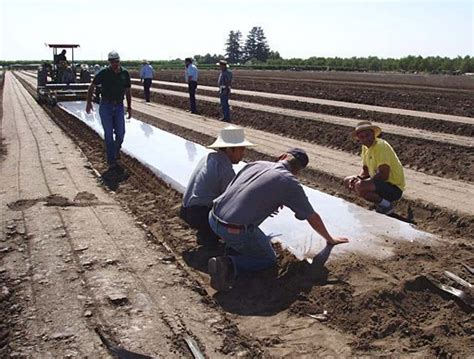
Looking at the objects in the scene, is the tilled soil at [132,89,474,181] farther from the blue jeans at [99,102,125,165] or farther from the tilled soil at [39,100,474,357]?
the blue jeans at [99,102,125,165]

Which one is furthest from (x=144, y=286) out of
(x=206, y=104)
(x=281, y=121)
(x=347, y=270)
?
(x=206, y=104)

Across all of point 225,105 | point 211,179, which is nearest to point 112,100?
point 211,179

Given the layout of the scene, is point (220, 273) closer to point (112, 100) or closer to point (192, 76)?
point (112, 100)

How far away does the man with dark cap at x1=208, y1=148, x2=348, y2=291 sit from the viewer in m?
4.22

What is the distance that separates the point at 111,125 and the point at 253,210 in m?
5.25

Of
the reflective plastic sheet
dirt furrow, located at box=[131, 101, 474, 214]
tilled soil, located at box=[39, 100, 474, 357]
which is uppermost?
dirt furrow, located at box=[131, 101, 474, 214]

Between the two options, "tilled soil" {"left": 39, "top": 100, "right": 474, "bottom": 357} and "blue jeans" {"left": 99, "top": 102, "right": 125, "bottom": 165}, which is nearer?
"tilled soil" {"left": 39, "top": 100, "right": 474, "bottom": 357}

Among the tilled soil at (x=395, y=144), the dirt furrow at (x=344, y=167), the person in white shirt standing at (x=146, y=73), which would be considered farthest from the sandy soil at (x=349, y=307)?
the person in white shirt standing at (x=146, y=73)

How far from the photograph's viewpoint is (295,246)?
5156mm

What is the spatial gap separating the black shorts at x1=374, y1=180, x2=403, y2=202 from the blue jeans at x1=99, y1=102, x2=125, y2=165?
4642 mm

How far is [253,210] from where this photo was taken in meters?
4.28

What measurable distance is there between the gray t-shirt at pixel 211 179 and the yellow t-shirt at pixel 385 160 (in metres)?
2.06

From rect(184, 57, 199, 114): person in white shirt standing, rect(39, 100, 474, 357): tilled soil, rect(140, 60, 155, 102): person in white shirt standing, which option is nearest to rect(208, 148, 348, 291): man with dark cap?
rect(39, 100, 474, 357): tilled soil

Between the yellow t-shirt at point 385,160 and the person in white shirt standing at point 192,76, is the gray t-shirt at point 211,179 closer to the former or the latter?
the yellow t-shirt at point 385,160
